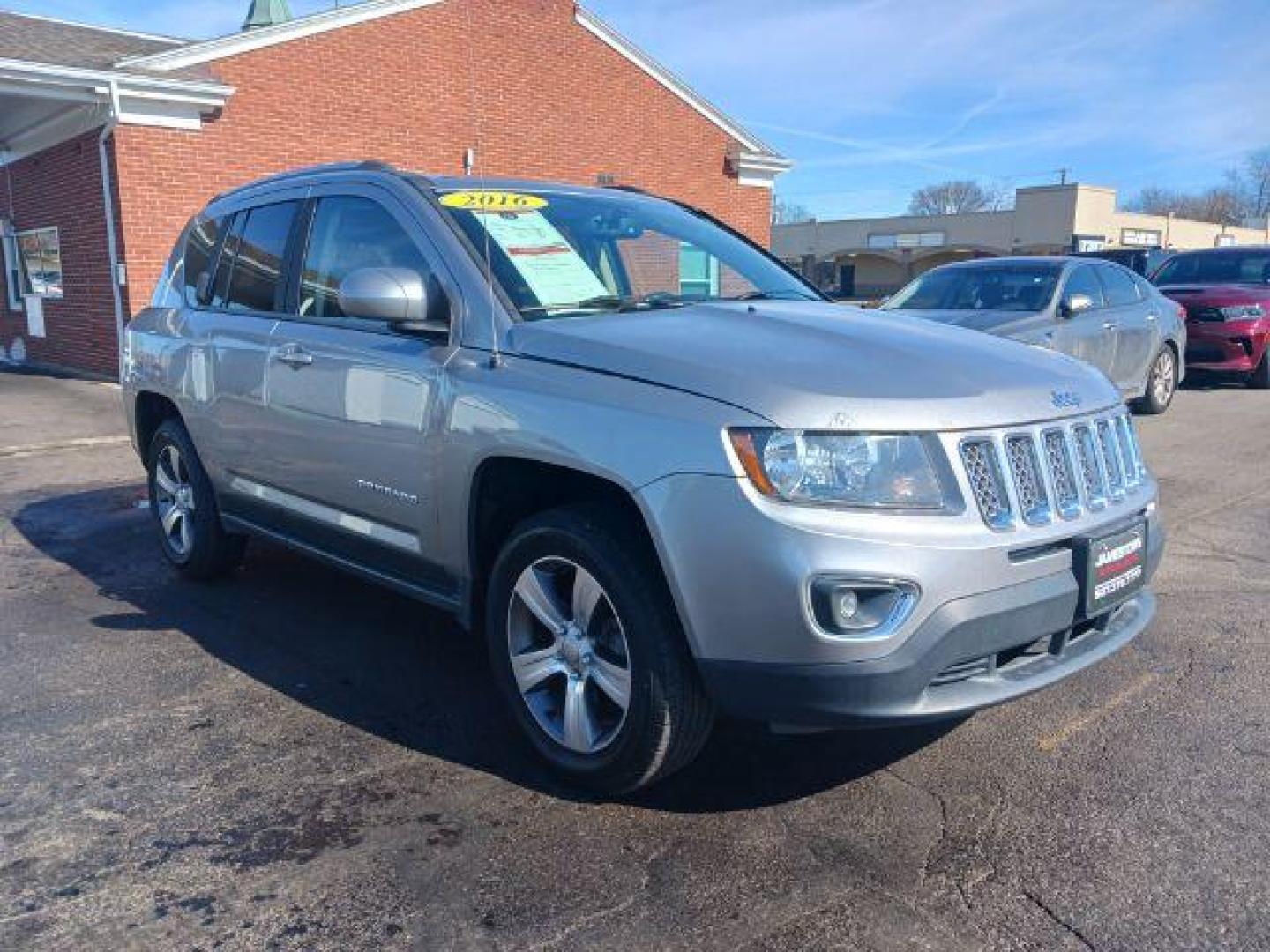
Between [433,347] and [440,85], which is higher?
[440,85]

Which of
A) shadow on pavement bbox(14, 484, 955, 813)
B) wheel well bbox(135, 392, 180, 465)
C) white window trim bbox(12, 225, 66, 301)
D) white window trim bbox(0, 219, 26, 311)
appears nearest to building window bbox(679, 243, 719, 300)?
shadow on pavement bbox(14, 484, 955, 813)

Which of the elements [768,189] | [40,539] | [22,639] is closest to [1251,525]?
[22,639]

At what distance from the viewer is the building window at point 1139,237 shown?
188 feet

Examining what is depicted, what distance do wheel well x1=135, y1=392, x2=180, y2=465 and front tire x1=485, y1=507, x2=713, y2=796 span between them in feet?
10.6

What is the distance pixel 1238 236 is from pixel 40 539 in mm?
74371

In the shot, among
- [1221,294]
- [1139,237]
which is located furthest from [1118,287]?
[1139,237]

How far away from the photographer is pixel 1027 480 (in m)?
2.95

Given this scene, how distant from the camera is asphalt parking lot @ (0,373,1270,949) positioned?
2.61 metres

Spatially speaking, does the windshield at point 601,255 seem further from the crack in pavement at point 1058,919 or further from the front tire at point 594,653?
the crack in pavement at point 1058,919

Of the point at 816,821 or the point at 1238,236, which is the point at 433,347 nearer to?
the point at 816,821

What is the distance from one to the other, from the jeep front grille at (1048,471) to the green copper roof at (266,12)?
20209 mm

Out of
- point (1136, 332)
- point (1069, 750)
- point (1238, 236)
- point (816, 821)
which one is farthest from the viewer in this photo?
point (1238, 236)

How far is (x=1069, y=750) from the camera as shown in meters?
3.53

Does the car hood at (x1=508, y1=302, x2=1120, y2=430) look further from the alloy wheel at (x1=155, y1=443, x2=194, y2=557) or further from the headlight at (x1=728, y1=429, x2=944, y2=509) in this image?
the alloy wheel at (x1=155, y1=443, x2=194, y2=557)
